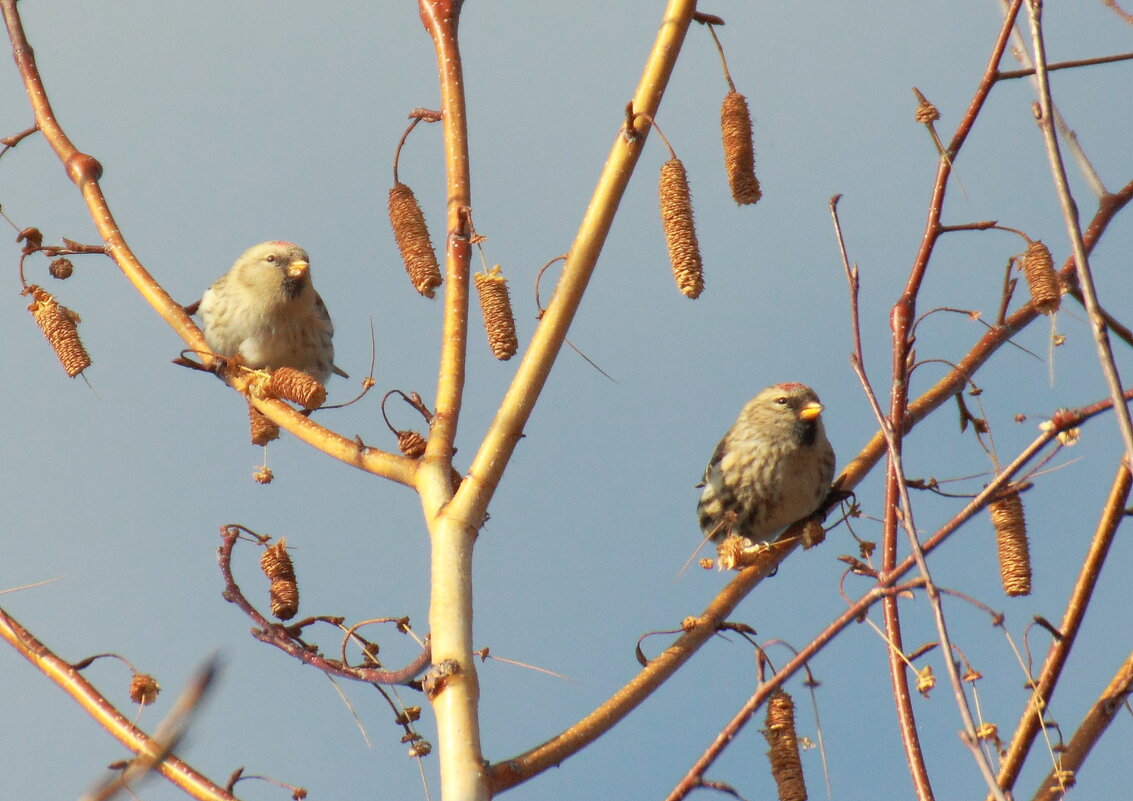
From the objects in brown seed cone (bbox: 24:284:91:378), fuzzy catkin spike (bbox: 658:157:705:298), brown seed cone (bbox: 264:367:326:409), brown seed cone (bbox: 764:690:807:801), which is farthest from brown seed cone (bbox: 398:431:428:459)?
brown seed cone (bbox: 24:284:91:378)

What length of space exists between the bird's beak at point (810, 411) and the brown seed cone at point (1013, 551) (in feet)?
8.04

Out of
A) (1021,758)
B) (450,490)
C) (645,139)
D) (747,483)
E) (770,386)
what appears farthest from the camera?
(770,386)

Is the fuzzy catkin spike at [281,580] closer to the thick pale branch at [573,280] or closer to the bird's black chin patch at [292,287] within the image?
the thick pale branch at [573,280]

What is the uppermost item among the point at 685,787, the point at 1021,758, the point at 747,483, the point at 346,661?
the point at 747,483

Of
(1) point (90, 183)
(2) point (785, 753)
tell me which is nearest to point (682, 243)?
(2) point (785, 753)

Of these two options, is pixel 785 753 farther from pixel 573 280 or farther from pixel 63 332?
pixel 63 332

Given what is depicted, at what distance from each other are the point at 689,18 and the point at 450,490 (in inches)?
54.3

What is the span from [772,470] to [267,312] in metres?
2.36

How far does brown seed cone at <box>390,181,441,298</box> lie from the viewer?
3.45 meters

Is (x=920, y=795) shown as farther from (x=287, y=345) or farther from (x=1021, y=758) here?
(x=287, y=345)

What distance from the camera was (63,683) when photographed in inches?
119

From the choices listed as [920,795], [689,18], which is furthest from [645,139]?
[920,795]

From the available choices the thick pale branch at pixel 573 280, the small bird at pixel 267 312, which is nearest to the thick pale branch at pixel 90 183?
the thick pale branch at pixel 573 280

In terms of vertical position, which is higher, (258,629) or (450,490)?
(450,490)
